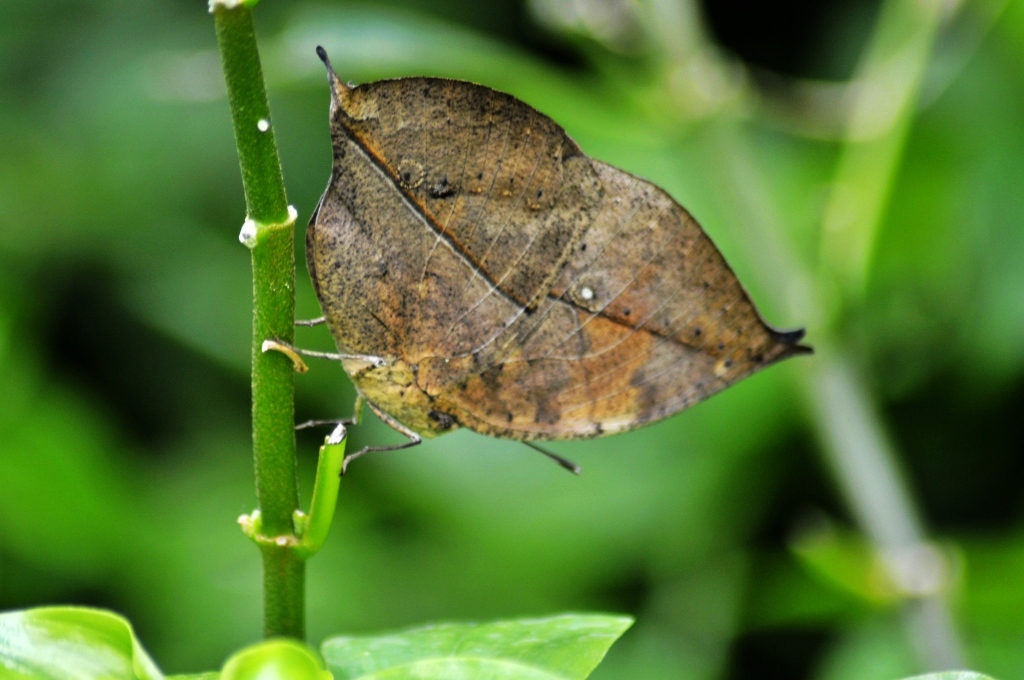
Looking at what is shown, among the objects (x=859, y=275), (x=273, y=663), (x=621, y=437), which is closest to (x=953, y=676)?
(x=273, y=663)

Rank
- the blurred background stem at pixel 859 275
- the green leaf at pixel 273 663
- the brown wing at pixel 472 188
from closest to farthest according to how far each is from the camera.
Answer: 1. the green leaf at pixel 273 663
2. the brown wing at pixel 472 188
3. the blurred background stem at pixel 859 275

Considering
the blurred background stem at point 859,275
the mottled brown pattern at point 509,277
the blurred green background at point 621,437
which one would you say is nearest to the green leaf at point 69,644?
the mottled brown pattern at point 509,277

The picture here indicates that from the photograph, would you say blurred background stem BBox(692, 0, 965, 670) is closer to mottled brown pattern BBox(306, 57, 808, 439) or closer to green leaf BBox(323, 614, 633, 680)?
mottled brown pattern BBox(306, 57, 808, 439)

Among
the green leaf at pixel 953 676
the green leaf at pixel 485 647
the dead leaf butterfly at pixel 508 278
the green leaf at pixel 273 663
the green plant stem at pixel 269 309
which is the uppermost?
the dead leaf butterfly at pixel 508 278

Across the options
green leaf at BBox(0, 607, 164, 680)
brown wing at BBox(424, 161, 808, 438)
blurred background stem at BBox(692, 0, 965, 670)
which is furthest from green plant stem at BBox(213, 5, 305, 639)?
blurred background stem at BBox(692, 0, 965, 670)

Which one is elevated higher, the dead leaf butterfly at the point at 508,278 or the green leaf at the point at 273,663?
the dead leaf butterfly at the point at 508,278

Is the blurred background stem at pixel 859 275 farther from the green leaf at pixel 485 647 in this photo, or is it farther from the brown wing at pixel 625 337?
→ the green leaf at pixel 485 647

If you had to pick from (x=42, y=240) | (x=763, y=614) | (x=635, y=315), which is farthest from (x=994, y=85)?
(x=42, y=240)
